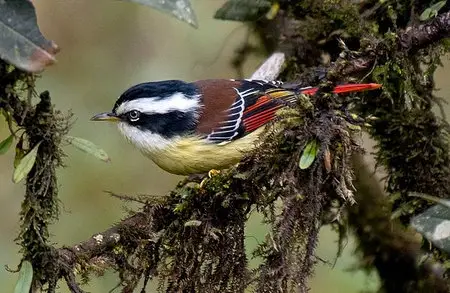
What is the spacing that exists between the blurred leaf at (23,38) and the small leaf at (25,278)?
73cm

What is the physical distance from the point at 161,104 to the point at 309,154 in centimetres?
119

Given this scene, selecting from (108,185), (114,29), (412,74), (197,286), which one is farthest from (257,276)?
(114,29)

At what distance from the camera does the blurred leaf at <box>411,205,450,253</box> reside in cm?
187

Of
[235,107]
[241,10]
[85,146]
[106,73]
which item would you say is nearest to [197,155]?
[235,107]

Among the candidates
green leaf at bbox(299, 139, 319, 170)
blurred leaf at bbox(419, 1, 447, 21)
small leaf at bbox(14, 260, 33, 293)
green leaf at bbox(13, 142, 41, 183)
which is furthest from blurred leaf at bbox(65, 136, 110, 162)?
blurred leaf at bbox(419, 1, 447, 21)

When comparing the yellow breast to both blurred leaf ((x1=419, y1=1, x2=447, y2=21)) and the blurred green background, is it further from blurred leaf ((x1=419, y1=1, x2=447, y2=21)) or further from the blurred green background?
the blurred green background

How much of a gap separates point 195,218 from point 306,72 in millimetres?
1099

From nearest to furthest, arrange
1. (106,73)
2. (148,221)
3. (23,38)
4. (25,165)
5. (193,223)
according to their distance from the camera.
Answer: (23,38), (25,165), (193,223), (148,221), (106,73)

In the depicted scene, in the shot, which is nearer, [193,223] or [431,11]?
[193,223]

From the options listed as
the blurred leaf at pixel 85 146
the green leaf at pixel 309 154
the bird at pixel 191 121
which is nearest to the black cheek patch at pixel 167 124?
the bird at pixel 191 121

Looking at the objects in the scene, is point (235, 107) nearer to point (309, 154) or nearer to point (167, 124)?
point (167, 124)

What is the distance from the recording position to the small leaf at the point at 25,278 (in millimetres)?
2238

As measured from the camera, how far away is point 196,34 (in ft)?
19.0

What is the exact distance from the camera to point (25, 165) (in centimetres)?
218
